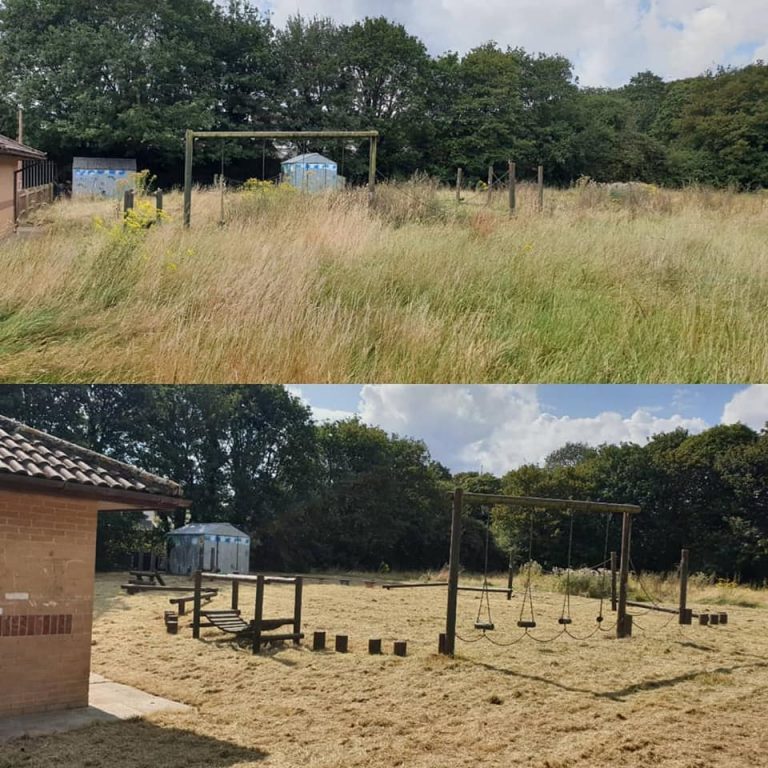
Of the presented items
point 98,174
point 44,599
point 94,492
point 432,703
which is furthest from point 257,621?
point 98,174

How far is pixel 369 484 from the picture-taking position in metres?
37.0

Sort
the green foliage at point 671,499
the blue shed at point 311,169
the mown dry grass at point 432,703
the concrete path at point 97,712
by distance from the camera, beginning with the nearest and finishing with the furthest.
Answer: the mown dry grass at point 432,703 < the concrete path at point 97,712 < the blue shed at point 311,169 < the green foliage at point 671,499

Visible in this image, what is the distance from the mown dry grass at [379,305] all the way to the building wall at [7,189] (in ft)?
21.0

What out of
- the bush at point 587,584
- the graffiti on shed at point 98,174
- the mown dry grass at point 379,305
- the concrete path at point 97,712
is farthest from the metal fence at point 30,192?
the bush at point 587,584

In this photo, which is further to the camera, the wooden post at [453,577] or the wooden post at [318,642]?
the wooden post at [318,642]

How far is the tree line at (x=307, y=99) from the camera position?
3419 cm

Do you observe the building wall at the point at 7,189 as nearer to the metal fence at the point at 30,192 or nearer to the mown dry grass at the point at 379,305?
the metal fence at the point at 30,192

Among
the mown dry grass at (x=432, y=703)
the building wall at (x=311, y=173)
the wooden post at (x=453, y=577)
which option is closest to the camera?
the mown dry grass at (x=432, y=703)

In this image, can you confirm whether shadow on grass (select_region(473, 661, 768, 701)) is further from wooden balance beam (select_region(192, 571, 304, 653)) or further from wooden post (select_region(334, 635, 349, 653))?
wooden balance beam (select_region(192, 571, 304, 653))

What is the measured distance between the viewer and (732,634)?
14.7 metres

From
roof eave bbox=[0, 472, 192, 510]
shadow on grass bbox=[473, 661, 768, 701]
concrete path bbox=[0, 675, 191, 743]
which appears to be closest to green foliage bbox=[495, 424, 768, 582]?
shadow on grass bbox=[473, 661, 768, 701]

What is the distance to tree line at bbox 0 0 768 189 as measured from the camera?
112ft

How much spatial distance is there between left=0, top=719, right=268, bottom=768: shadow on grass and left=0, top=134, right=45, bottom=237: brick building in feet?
42.8

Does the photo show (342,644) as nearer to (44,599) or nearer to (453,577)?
(453,577)
